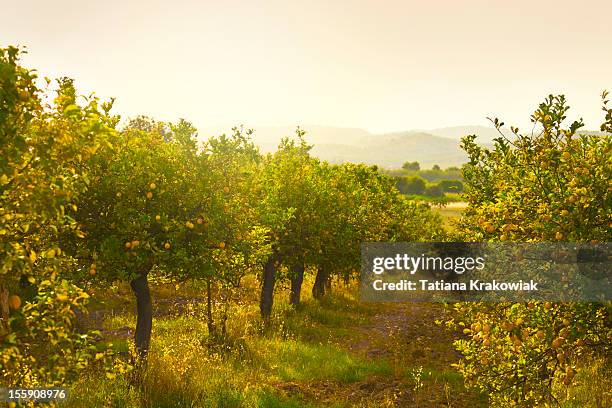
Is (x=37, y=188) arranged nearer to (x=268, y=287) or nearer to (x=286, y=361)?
(x=286, y=361)

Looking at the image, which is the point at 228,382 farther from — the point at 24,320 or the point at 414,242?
the point at 414,242

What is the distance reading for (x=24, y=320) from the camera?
542 centimetres

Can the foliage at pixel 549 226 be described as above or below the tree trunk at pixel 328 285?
above

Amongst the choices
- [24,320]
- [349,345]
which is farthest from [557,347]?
[349,345]

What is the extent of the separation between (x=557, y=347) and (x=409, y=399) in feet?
24.0

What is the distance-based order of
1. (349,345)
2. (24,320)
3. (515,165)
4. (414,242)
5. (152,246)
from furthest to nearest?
(414,242) → (349,345) → (152,246) → (515,165) → (24,320)

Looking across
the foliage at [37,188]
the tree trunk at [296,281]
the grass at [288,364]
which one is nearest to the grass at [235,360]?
the grass at [288,364]

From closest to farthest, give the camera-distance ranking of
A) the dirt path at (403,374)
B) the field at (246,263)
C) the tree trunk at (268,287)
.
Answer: the field at (246,263)
the dirt path at (403,374)
the tree trunk at (268,287)

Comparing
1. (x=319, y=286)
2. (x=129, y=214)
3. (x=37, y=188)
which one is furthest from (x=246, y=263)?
(x=319, y=286)

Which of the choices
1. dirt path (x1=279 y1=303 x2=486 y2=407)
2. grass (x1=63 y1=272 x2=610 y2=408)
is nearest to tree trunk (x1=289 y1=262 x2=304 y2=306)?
grass (x1=63 y1=272 x2=610 y2=408)

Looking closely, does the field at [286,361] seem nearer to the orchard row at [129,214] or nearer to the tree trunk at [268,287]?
the tree trunk at [268,287]

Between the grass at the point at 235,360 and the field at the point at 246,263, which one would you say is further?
the grass at the point at 235,360

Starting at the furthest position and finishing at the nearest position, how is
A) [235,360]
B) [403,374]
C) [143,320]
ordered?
[403,374] → [235,360] → [143,320]
